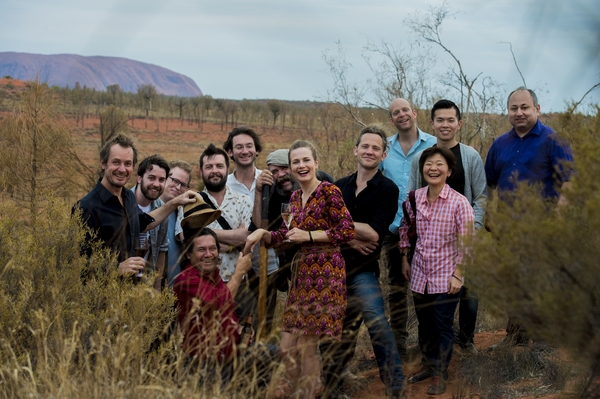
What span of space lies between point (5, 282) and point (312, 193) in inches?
83.9

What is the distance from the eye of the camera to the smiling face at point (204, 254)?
474 centimetres

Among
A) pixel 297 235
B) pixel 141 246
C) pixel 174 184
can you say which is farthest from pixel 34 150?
pixel 297 235

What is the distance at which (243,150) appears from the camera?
586 cm

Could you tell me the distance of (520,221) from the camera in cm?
362

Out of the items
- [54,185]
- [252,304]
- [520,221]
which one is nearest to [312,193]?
[252,304]

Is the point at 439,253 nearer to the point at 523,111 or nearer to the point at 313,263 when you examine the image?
the point at 313,263

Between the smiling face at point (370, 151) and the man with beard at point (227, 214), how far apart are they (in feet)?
3.67

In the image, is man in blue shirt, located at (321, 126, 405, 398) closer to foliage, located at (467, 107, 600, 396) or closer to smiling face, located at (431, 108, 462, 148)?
smiling face, located at (431, 108, 462, 148)

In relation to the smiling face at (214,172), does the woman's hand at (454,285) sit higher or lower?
lower

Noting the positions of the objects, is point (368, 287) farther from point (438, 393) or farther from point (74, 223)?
point (74, 223)

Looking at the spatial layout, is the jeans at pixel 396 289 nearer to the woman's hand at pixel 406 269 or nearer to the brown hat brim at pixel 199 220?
the woman's hand at pixel 406 269

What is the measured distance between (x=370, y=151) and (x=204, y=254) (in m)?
1.49

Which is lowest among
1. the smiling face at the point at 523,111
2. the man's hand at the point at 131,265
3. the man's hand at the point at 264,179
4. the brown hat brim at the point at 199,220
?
the man's hand at the point at 131,265

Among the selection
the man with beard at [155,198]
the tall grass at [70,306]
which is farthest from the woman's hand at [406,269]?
the man with beard at [155,198]
